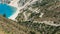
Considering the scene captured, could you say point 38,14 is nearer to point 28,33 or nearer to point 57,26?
point 57,26

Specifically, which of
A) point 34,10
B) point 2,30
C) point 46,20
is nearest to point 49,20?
point 46,20

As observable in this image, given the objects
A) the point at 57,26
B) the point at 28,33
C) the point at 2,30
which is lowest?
the point at 57,26

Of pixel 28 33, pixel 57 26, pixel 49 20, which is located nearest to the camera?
pixel 28 33

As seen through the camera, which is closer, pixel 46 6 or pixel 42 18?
pixel 42 18

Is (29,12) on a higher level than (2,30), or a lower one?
lower

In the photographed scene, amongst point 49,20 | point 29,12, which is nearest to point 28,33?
point 49,20

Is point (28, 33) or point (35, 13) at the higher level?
point (28, 33)

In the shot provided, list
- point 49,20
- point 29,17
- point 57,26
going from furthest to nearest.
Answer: point 29,17
point 49,20
point 57,26

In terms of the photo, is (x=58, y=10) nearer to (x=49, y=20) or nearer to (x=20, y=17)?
(x=49, y=20)

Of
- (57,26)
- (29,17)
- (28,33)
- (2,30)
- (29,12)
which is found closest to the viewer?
(2,30)
